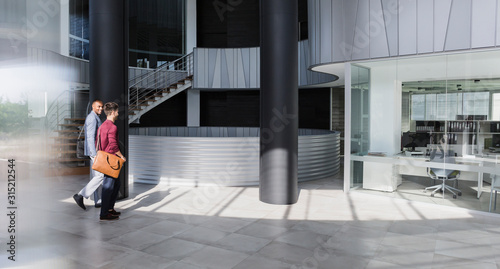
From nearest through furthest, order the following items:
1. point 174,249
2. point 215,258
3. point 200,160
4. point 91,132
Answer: point 215,258, point 174,249, point 91,132, point 200,160

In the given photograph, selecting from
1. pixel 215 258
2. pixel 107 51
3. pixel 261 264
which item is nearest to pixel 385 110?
pixel 261 264

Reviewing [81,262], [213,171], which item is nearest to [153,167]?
[213,171]

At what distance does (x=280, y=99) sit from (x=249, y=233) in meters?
2.59

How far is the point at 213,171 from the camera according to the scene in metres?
8.41

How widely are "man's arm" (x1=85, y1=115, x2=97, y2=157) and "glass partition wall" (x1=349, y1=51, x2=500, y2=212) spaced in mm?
4898

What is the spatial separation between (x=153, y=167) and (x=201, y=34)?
10163 mm

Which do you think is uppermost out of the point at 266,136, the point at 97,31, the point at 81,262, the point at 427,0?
the point at 427,0

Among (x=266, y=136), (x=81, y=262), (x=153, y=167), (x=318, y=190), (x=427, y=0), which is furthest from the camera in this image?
(x=153, y=167)

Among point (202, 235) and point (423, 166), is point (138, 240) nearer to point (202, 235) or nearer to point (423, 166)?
point (202, 235)

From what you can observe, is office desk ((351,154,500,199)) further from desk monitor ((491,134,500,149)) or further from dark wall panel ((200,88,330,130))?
dark wall panel ((200,88,330,130))

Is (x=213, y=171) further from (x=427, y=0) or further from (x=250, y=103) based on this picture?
(x=250, y=103)

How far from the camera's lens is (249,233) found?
5.07m

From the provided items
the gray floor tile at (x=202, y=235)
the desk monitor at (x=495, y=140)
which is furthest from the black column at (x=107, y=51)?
the desk monitor at (x=495, y=140)

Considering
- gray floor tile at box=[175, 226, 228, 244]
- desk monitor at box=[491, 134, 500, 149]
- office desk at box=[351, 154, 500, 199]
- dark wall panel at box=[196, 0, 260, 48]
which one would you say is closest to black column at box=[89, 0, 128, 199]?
gray floor tile at box=[175, 226, 228, 244]
